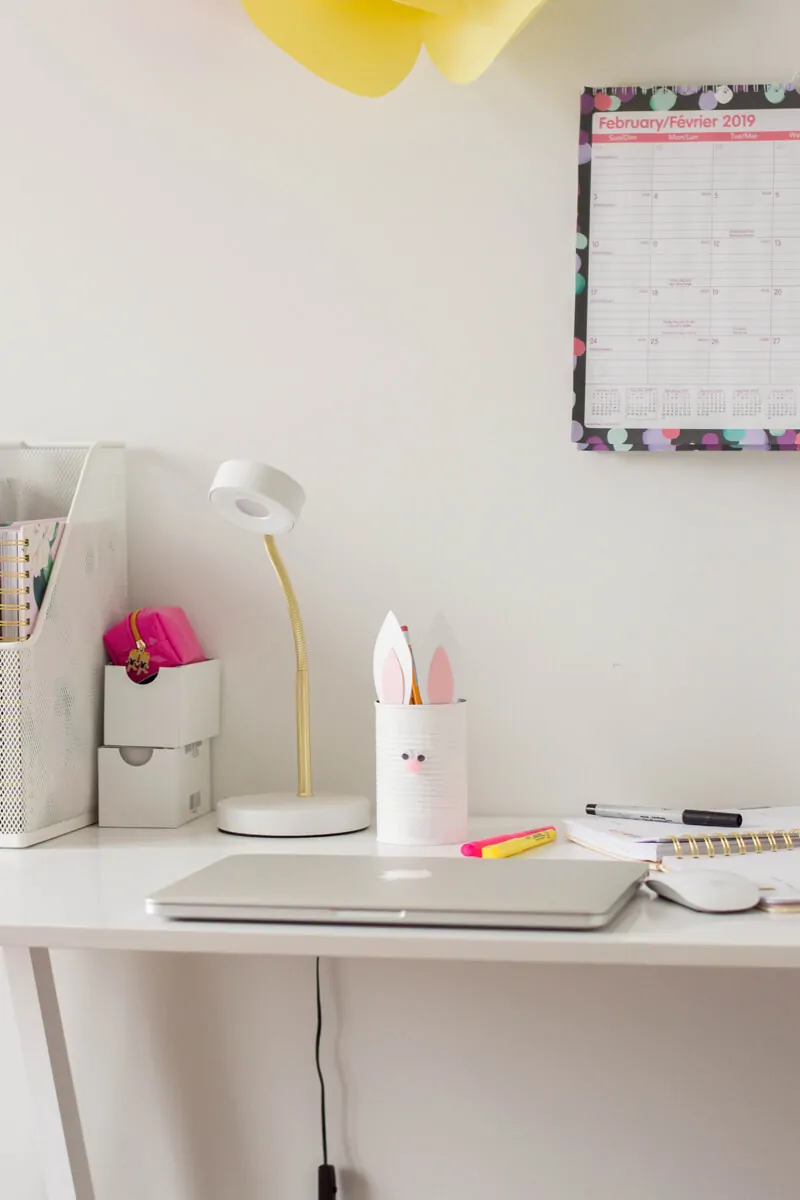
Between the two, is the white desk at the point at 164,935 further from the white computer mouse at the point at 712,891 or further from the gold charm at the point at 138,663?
the gold charm at the point at 138,663

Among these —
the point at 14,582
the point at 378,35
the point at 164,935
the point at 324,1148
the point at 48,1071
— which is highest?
the point at 378,35

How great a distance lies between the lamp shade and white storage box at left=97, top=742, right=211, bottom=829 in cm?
25

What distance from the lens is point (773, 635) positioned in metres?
1.24

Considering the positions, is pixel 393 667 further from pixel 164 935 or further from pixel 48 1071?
pixel 48 1071

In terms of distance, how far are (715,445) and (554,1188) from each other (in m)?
0.79

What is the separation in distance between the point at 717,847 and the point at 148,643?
0.59 m

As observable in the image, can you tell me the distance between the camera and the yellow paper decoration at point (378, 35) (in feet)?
3.84

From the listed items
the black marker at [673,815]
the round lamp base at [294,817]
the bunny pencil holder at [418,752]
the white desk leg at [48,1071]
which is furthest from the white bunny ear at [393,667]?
the white desk leg at [48,1071]

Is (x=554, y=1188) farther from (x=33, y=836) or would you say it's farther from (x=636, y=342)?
(x=636, y=342)

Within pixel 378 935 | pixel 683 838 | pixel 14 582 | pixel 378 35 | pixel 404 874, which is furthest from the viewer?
pixel 378 35

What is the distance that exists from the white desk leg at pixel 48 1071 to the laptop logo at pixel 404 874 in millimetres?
358

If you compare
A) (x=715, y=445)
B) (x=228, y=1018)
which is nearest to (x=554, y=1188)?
(x=228, y=1018)

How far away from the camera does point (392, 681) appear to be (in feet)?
3.50

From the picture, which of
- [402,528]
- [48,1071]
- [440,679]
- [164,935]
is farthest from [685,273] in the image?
[48,1071]
